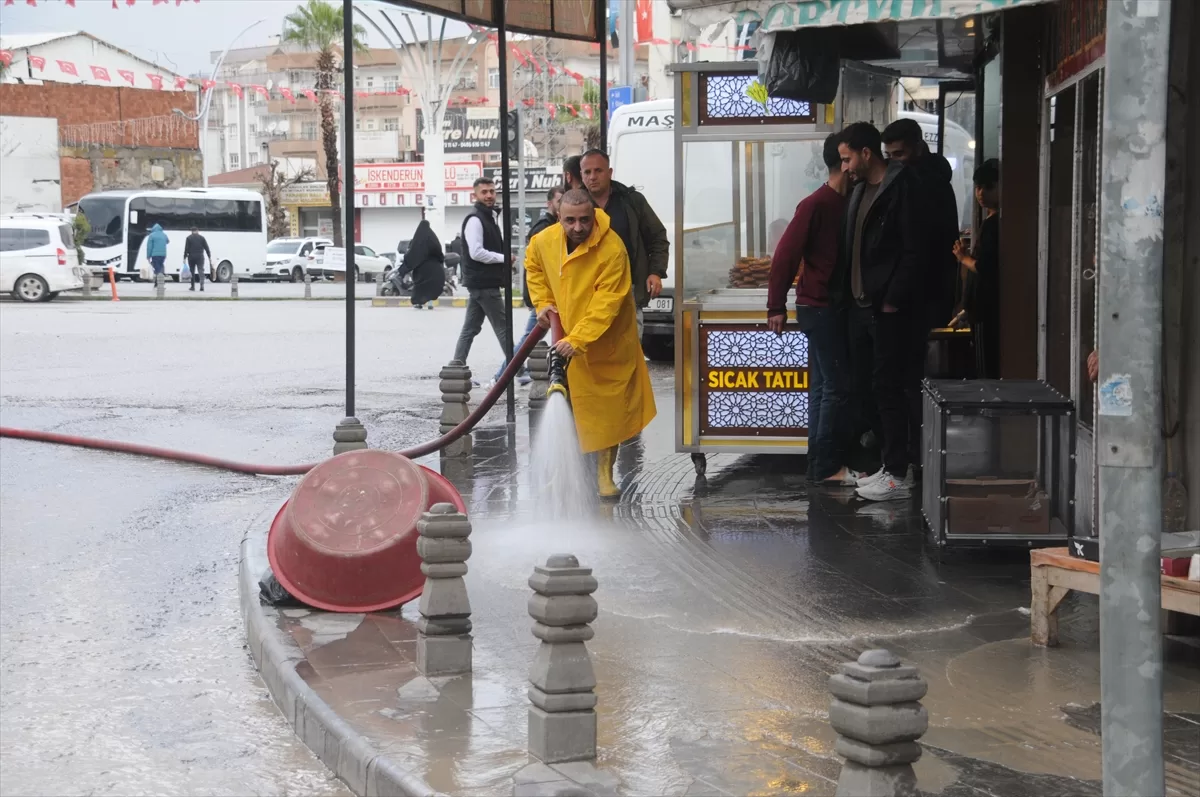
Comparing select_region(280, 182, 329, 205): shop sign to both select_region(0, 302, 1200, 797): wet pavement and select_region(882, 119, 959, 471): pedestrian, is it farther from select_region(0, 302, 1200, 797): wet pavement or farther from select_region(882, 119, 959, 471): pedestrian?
select_region(882, 119, 959, 471): pedestrian

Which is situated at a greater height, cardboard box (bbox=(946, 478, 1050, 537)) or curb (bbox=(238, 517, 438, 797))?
cardboard box (bbox=(946, 478, 1050, 537))

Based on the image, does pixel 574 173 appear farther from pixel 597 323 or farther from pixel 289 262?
pixel 289 262

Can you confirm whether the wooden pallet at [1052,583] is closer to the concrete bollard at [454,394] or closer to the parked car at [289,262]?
the concrete bollard at [454,394]

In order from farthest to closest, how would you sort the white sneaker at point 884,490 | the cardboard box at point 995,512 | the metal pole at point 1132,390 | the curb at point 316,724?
1. the white sneaker at point 884,490
2. the cardboard box at point 995,512
3. the curb at point 316,724
4. the metal pole at point 1132,390

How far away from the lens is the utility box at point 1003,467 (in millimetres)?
7059

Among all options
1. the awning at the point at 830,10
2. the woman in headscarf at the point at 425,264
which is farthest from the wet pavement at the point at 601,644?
the woman in headscarf at the point at 425,264

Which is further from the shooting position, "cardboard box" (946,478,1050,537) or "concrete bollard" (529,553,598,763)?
"cardboard box" (946,478,1050,537)

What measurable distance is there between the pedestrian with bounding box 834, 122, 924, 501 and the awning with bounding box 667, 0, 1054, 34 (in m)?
2.75

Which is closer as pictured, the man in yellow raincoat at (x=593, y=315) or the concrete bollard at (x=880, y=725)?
the concrete bollard at (x=880, y=725)

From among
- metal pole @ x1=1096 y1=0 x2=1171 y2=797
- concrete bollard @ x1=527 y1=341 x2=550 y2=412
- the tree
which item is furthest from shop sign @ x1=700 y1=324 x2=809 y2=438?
the tree

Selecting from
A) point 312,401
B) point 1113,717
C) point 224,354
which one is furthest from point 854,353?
point 224,354

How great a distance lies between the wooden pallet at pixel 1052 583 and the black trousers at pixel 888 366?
2813 mm

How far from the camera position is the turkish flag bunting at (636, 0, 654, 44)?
38.9 meters

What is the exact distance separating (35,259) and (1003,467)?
1268 inches
